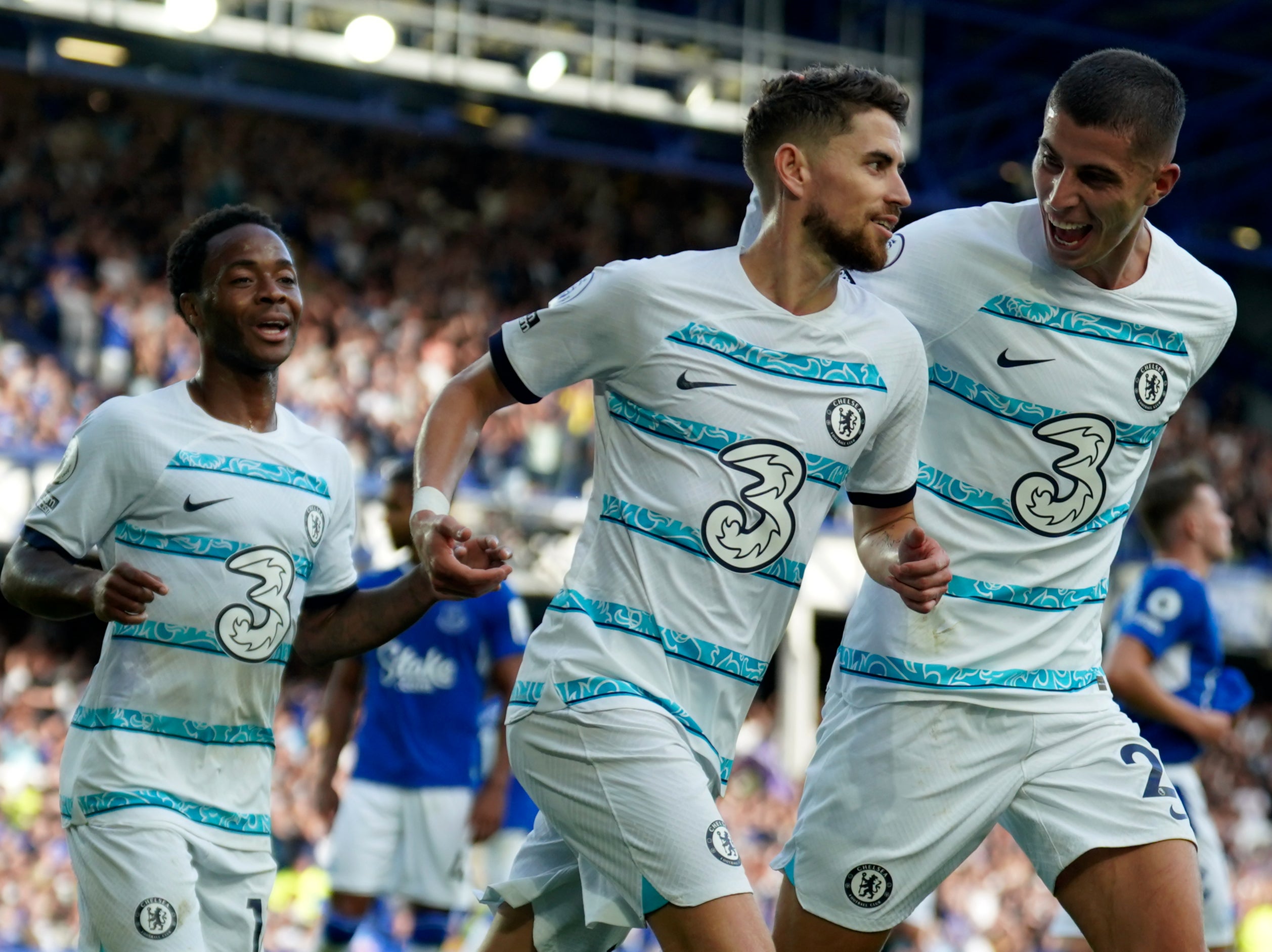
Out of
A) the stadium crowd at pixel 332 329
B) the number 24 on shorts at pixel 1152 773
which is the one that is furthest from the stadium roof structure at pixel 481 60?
the number 24 on shorts at pixel 1152 773

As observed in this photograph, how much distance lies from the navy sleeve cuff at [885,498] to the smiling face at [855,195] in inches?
21.2

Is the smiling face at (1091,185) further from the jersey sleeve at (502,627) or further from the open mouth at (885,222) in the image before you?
the jersey sleeve at (502,627)

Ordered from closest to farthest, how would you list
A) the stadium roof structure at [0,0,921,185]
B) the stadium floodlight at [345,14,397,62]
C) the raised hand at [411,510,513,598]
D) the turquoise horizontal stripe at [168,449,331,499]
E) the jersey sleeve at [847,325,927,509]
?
the raised hand at [411,510,513,598] → the jersey sleeve at [847,325,927,509] → the turquoise horizontal stripe at [168,449,331,499] → the stadium roof structure at [0,0,921,185] → the stadium floodlight at [345,14,397,62]

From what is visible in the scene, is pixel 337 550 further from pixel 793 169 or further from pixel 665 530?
pixel 793 169

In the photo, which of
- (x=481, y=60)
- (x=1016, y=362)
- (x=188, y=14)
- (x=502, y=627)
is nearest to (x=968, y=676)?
(x=1016, y=362)

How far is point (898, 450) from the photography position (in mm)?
3994

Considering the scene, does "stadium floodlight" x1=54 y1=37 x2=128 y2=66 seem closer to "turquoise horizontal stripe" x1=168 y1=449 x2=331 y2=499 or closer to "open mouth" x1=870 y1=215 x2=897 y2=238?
"turquoise horizontal stripe" x1=168 y1=449 x2=331 y2=499

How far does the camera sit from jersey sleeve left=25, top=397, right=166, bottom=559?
14.0ft

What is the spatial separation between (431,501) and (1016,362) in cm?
151

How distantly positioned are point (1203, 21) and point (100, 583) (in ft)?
68.2

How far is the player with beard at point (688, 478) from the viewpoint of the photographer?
358 centimetres

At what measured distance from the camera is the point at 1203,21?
2198 centimetres

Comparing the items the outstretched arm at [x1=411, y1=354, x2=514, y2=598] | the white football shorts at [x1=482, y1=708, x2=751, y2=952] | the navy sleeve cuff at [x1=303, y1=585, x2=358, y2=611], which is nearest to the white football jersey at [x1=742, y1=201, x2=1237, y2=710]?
the white football shorts at [x1=482, y1=708, x2=751, y2=952]

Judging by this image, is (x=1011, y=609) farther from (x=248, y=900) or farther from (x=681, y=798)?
(x=248, y=900)
